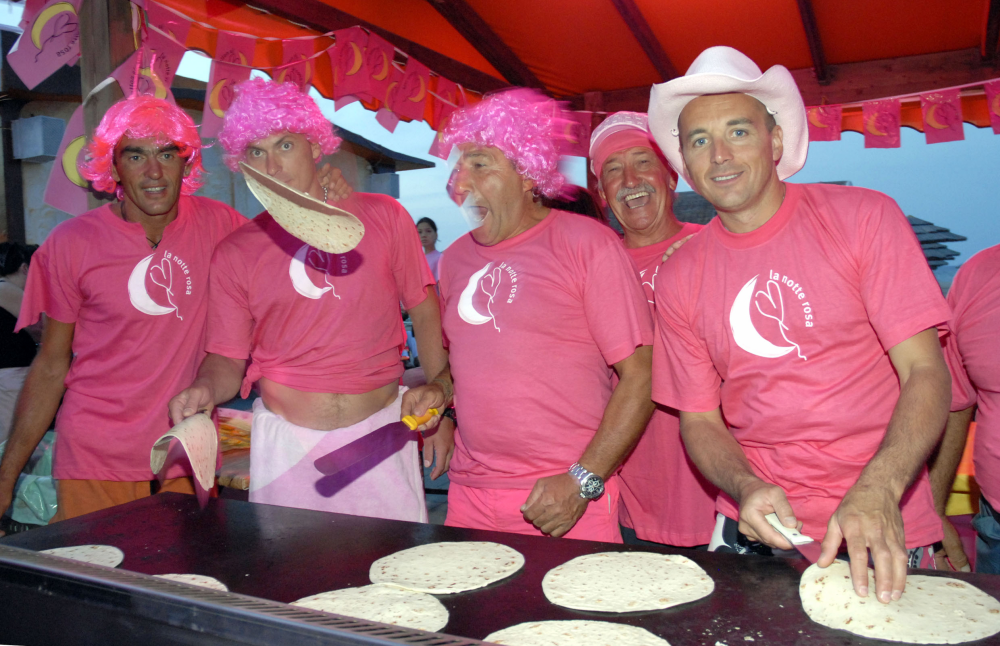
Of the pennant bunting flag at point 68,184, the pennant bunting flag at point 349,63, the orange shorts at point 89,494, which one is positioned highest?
the pennant bunting flag at point 349,63

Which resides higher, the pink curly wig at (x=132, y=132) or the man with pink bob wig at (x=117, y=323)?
the pink curly wig at (x=132, y=132)

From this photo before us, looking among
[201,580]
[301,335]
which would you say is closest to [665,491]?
[301,335]

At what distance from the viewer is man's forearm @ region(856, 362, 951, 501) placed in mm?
1436

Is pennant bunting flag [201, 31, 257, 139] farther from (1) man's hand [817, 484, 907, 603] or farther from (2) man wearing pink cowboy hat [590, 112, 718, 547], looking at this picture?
(1) man's hand [817, 484, 907, 603]

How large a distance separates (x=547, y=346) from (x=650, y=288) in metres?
0.64

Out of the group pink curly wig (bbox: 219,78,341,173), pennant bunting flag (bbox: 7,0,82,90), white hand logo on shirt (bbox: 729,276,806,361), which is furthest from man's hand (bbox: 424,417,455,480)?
pennant bunting flag (bbox: 7,0,82,90)

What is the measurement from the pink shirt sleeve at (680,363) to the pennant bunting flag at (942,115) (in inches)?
201

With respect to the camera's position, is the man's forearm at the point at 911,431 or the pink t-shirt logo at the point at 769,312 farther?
the pink t-shirt logo at the point at 769,312

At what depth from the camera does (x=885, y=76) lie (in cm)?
607

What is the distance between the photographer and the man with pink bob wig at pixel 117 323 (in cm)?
268

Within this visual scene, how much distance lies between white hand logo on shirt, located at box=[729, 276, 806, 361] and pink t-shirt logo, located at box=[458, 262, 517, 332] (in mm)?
650

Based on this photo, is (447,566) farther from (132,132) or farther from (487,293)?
(132,132)

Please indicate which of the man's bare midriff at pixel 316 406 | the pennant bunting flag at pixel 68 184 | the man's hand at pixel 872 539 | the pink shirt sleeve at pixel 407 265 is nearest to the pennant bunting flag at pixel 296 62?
the pennant bunting flag at pixel 68 184

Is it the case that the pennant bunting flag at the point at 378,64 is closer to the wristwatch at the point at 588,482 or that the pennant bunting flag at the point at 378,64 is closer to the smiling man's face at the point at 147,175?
the smiling man's face at the point at 147,175
